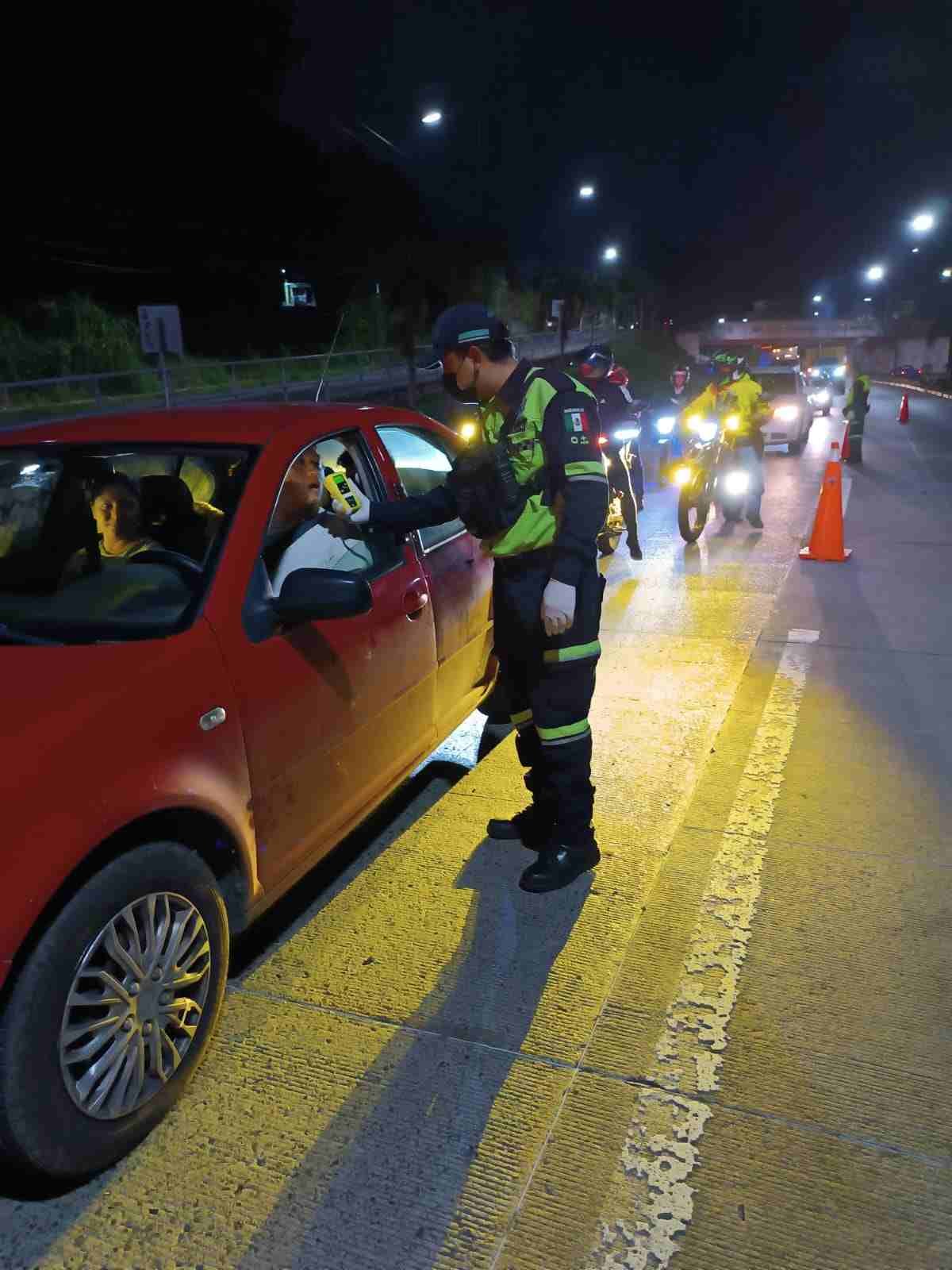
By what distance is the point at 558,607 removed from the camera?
3309 millimetres

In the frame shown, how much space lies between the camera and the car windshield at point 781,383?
732 inches

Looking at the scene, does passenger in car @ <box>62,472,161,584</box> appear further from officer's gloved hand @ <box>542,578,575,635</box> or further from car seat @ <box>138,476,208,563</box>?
officer's gloved hand @ <box>542,578,575,635</box>

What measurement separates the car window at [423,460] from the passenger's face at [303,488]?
61 cm

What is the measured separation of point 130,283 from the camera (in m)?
35.0

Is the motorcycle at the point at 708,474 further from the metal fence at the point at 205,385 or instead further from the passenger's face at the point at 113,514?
the metal fence at the point at 205,385

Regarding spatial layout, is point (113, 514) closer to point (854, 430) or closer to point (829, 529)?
point (829, 529)

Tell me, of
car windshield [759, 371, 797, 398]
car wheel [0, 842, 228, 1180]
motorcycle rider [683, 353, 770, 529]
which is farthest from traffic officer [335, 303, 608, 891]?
car windshield [759, 371, 797, 398]

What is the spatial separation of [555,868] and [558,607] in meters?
1.00

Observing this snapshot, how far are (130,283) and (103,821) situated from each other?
36651mm

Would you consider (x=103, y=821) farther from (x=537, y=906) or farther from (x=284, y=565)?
(x=537, y=906)

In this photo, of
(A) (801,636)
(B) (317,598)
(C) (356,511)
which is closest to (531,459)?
(C) (356,511)

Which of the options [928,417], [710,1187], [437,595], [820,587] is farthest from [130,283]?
[710,1187]

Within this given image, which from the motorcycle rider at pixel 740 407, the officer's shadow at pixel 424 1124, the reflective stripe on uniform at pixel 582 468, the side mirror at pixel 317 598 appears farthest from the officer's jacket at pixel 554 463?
the motorcycle rider at pixel 740 407

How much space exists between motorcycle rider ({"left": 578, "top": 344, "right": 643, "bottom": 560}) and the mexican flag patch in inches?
212
